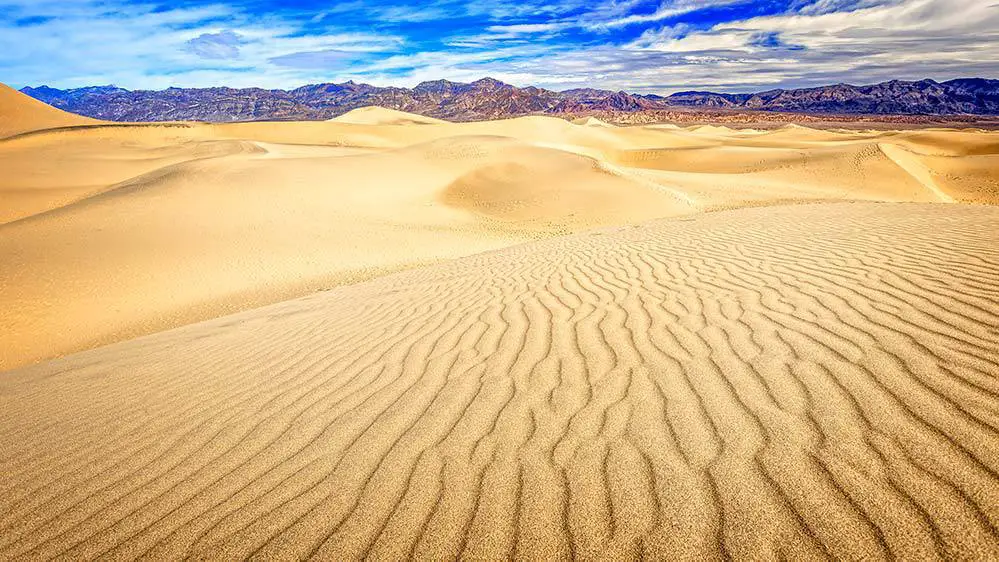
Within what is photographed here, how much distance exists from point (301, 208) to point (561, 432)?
542 inches

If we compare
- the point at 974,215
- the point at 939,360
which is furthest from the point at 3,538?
the point at 974,215

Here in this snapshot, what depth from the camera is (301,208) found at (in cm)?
1440

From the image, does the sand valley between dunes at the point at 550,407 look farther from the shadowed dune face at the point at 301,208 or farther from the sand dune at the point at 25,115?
the sand dune at the point at 25,115

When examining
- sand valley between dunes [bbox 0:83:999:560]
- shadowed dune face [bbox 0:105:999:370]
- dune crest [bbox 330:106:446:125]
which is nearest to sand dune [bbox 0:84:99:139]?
shadowed dune face [bbox 0:105:999:370]

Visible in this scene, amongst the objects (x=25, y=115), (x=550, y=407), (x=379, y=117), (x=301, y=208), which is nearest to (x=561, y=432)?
(x=550, y=407)

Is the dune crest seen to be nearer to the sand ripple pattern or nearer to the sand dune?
the sand dune

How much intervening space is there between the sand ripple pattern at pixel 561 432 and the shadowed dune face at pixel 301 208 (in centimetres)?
441

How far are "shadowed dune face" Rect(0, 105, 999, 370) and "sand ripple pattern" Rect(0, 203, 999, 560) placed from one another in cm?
441

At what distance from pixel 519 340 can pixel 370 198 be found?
14040mm

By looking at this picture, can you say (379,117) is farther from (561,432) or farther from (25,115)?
(561,432)

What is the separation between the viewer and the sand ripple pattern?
6.12ft

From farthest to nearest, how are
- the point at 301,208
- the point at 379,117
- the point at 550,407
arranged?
the point at 379,117 < the point at 301,208 < the point at 550,407

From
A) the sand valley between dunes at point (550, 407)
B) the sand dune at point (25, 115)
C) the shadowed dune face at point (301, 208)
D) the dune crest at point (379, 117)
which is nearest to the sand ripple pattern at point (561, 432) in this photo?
the sand valley between dunes at point (550, 407)

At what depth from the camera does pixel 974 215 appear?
752cm
